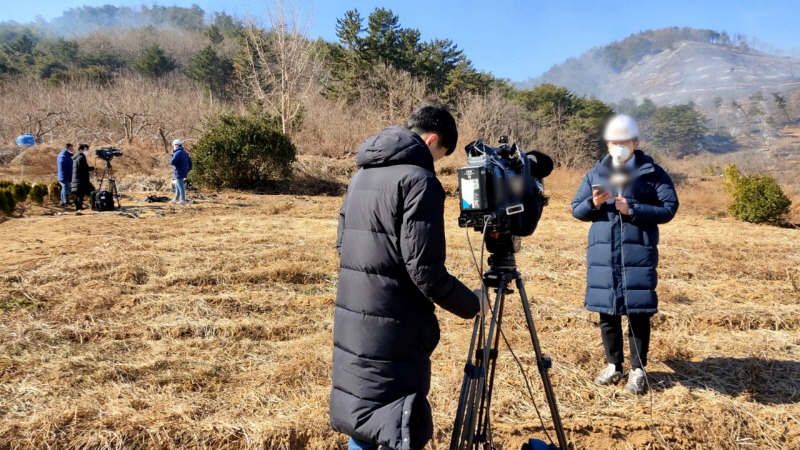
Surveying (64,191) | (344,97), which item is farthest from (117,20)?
(64,191)

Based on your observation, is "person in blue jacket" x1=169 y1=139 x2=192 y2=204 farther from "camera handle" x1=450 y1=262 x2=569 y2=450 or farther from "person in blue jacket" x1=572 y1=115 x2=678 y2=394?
"camera handle" x1=450 y1=262 x2=569 y2=450

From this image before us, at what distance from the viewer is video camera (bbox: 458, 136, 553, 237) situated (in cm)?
172

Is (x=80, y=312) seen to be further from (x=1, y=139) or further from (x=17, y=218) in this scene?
(x=1, y=139)

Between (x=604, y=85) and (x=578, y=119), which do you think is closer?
(x=578, y=119)

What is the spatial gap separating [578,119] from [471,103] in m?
7.59

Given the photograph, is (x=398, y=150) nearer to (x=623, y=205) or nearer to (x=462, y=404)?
(x=462, y=404)

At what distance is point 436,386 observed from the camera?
9.64 ft

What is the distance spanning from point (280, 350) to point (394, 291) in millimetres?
2266

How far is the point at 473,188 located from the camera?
1.72 metres

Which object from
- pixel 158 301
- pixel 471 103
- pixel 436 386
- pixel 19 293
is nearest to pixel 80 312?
pixel 158 301

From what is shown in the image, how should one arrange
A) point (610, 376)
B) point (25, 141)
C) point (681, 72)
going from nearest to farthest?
point (610, 376)
point (25, 141)
point (681, 72)

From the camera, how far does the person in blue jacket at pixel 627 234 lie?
262 centimetres

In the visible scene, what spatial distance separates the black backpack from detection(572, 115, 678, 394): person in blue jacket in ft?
33.1

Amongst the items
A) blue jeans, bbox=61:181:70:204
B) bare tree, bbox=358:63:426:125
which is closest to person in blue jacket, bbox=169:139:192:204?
blue jeans, bbox=61:181:70:204
